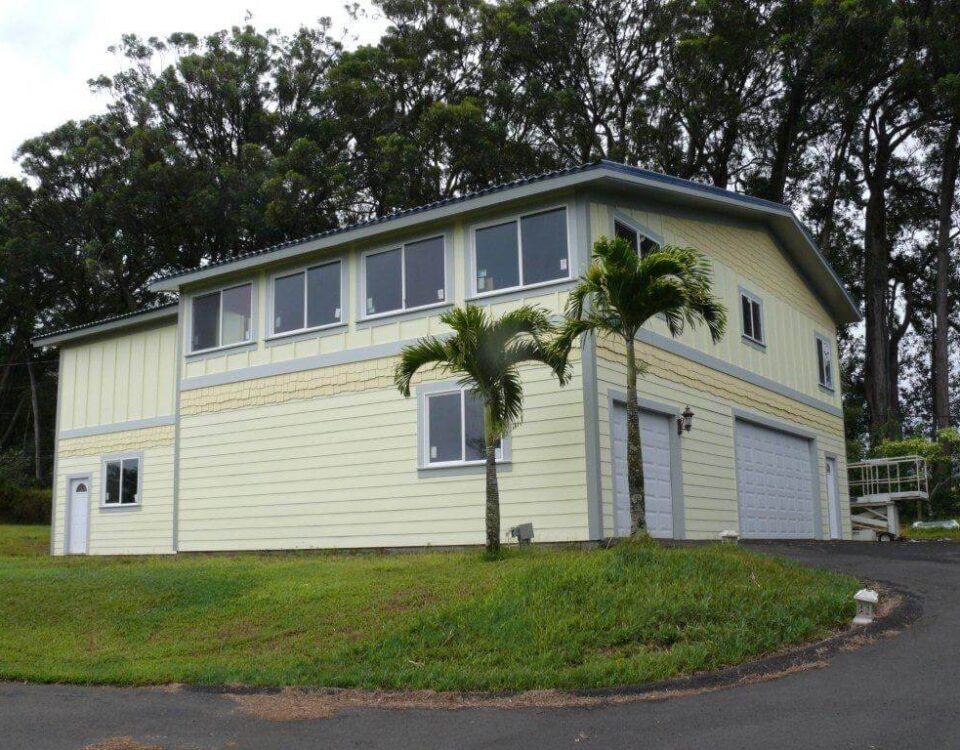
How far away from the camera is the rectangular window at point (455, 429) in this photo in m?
16.3

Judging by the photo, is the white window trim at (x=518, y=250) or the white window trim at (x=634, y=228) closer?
the white window trim at (x=518, y=250)

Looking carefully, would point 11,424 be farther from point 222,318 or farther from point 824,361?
point 824,361

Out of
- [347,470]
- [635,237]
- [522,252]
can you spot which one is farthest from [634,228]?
[347,470]

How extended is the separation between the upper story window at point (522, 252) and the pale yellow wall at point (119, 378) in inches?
348

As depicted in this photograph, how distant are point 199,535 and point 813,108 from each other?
25290 millimetres

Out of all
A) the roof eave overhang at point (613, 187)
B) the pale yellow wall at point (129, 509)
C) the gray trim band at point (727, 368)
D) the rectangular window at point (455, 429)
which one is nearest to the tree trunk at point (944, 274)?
the gray trim band at point (727, 368)

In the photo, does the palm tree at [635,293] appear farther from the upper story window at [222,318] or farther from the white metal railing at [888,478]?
the white metal railing at [888,478]

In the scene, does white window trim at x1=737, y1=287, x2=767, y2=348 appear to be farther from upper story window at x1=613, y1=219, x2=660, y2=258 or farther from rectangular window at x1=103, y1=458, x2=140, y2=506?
rectangular window at x1=103, y1=458, x2=140, y2=506

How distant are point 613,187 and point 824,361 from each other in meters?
11.2

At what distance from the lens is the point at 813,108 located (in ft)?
114

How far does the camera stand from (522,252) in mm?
16422

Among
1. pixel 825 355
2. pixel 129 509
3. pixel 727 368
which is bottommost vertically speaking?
pixel 129 509

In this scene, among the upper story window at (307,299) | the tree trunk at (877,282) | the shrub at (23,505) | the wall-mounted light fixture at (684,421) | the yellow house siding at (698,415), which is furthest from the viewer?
the tree trunk at (877,282)

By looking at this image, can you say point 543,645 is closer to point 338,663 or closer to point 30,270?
point 338,663
